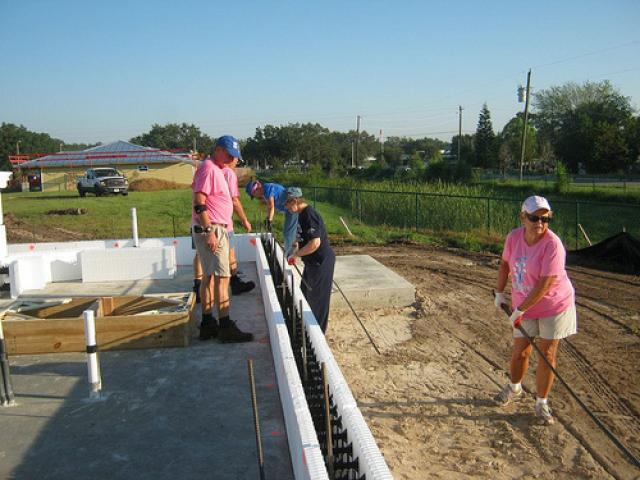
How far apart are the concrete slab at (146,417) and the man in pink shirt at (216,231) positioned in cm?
19

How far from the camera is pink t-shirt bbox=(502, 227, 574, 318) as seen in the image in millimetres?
4309

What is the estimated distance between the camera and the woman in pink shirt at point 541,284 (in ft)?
14.2

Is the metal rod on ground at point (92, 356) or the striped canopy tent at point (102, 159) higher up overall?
the striped canopy tent at point (102, 159)

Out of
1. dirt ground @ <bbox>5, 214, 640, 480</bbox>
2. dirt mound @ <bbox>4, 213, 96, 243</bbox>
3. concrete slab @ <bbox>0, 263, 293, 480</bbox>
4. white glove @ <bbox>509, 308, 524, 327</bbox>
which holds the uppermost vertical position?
white glove @ <bbox>509, 308, 524, 327</bbox>

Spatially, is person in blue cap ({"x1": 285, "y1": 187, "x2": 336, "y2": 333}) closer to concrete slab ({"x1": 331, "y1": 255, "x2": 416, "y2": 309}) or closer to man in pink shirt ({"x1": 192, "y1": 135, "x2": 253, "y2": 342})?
man in pink shirt ({"x1": 192, "y1": 135, "x2": 253, "y2": 342})

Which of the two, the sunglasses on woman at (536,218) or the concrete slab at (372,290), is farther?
the concrete slab at (372,290)

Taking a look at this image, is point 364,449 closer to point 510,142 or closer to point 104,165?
point 104,165

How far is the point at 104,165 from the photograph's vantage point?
4794cm

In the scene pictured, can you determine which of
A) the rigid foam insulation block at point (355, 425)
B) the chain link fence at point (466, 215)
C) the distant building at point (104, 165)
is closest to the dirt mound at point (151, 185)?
the distant building at point (104, 165)

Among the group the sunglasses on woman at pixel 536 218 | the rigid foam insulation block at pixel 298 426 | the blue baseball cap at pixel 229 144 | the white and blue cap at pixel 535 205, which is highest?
the blue baseball cap at pixel 229 144

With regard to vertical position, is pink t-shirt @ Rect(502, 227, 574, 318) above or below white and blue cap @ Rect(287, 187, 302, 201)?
below

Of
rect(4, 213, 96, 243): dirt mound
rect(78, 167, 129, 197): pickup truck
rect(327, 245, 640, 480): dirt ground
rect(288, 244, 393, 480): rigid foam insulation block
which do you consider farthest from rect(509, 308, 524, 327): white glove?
rect(78, 167, 129, 197): pickup truck

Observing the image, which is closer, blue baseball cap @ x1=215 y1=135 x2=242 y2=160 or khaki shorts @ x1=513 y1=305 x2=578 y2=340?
khaki shorts @ x1=513 y1=305 x2=578 y2=340

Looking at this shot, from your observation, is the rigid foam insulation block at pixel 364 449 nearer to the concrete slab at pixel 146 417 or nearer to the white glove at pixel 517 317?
the concrete slab at pixel 146 417
